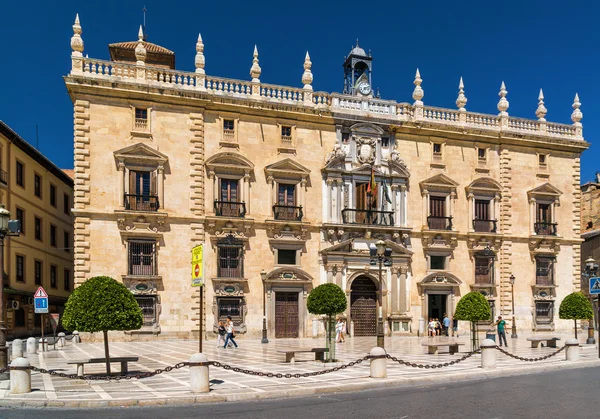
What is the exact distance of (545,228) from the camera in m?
37.2

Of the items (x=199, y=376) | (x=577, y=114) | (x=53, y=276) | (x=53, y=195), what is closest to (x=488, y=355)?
(x=199, y=376)

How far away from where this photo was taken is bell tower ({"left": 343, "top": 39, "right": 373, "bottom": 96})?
3772cm

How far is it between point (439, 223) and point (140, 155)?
17.3 m

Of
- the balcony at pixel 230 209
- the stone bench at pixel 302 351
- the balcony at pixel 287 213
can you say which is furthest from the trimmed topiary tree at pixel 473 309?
the balcony at pixel 230 209

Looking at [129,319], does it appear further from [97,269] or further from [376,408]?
[97,269]

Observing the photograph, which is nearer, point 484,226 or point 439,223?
point 439,223

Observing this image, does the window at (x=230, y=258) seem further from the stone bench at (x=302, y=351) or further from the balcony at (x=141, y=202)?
the stone bench at (x=302, y=351)

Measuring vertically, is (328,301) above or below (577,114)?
below

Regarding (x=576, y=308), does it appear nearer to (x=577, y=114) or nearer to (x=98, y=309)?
(x=577, y=114)

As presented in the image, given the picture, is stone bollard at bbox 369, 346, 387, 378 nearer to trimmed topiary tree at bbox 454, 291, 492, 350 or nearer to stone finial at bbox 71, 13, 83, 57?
trimmed topiary tree at bbox 454, 291, 492, 350

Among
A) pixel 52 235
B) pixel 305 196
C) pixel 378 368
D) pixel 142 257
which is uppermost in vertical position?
pixel 305 196

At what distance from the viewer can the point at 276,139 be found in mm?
32375

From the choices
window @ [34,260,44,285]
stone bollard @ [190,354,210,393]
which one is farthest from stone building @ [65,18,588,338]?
stone bollard @ [190,354,210,393]

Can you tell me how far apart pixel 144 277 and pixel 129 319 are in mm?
14208
